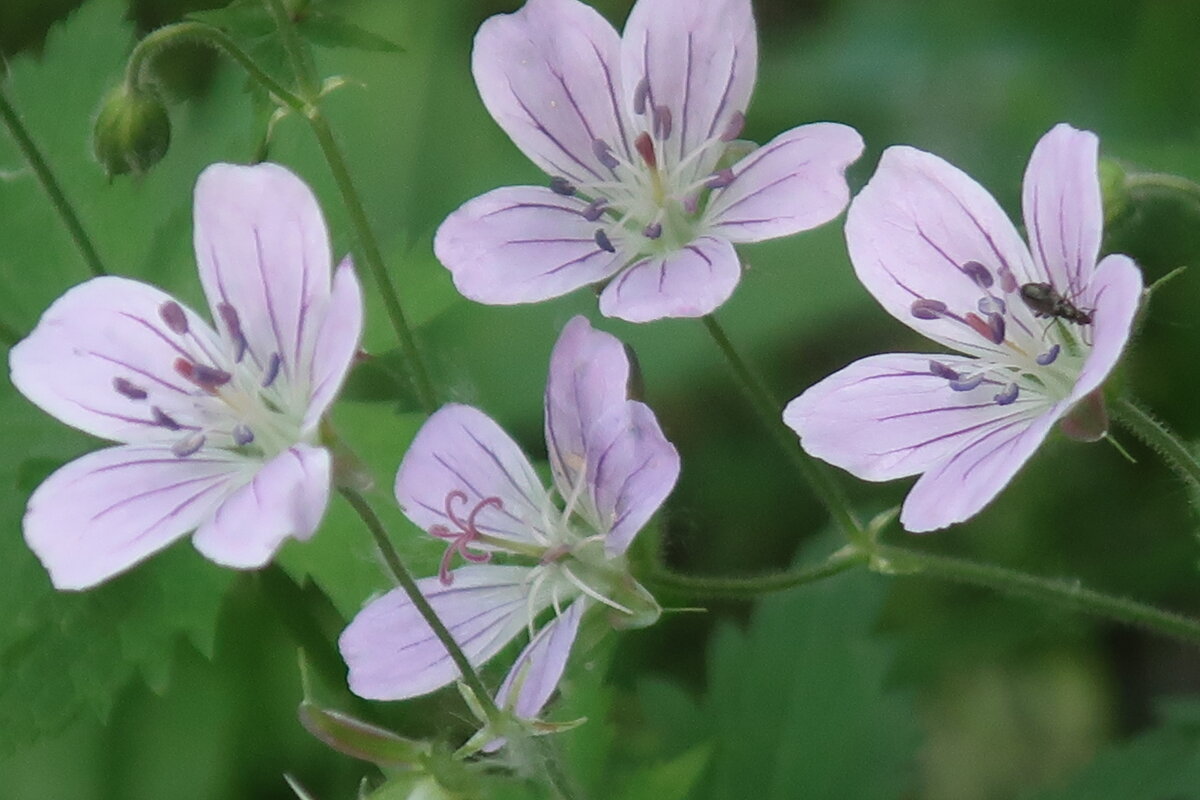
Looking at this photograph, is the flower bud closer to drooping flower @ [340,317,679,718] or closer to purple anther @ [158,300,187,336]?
purple anther @ [158,300,187,336]

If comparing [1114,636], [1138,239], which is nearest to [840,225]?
[1138,239]

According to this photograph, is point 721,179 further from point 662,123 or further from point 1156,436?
point 1156,436

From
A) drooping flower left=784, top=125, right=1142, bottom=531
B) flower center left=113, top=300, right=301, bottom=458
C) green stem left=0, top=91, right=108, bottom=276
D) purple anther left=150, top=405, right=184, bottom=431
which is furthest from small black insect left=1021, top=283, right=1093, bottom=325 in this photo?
green stem left=0, top=91, right=108, bottom=276

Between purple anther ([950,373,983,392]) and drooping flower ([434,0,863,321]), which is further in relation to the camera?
drooping flower ([434,0,863,321])

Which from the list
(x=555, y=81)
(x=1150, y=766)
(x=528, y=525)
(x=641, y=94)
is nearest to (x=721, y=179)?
(x=641, y=94)

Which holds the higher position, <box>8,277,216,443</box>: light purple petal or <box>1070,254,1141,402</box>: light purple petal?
<box>8,277,216,443</box>: light purple petal

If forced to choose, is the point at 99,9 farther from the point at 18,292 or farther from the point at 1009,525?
the point at 1009,525
